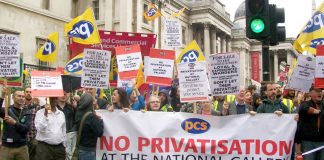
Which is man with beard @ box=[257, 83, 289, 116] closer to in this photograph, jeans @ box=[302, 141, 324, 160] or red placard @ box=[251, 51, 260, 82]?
jeans @ box=[302, 141, 324, 160]

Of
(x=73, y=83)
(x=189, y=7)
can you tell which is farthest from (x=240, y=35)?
(x=73, y=83)

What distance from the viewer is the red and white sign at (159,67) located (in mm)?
8672

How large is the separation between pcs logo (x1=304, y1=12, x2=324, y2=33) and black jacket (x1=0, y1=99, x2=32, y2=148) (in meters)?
5.72

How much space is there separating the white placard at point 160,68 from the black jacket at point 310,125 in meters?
2.69

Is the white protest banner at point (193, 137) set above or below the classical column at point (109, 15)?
below

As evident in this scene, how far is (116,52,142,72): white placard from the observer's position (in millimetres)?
9555

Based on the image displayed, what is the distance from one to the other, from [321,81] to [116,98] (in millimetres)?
3306

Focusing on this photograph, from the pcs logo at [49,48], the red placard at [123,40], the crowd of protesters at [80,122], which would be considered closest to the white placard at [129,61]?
the crowd of protesters at [80,122]

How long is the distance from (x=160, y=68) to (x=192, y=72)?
130 centimetres

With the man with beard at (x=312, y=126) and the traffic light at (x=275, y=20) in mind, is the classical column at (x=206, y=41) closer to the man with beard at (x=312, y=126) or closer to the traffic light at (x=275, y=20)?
the traffic light at (x=275, y=20)

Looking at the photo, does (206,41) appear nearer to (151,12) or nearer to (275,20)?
(151,12)

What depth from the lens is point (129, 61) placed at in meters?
9.59

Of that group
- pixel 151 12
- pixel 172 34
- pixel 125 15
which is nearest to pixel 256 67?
pixel 125 15

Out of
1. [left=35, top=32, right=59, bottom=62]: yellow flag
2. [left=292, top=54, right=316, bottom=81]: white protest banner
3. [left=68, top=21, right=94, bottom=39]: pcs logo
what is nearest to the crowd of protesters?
[left=292, top=54, right=316, bottom=81]: white protest banner
